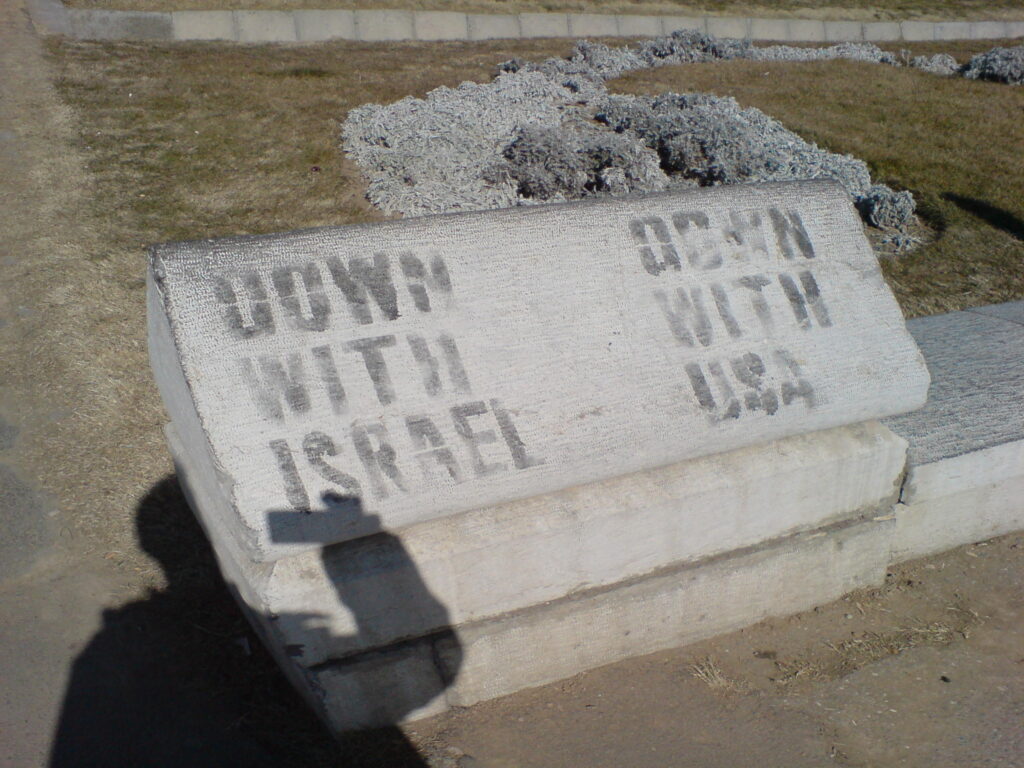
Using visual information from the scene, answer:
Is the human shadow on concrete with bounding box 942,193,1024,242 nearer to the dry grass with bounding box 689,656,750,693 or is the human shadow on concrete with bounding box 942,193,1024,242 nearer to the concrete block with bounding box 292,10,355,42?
the dry grass with bounding box 689,656,750,693

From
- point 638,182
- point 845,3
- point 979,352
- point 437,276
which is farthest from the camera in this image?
point 845,3

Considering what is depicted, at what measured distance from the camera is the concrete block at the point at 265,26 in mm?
10547

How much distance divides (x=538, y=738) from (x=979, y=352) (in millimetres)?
2796

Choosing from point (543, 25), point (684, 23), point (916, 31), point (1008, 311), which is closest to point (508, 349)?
point (1008, 311)

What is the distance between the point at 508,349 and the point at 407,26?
9.83 metres

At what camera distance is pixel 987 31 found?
1557 cm

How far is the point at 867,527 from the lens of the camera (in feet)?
10.8

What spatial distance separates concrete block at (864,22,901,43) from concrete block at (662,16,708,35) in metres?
3.10

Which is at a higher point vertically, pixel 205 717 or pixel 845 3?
pixel 845 3

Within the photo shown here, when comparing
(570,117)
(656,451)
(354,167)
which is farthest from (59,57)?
(656,451)

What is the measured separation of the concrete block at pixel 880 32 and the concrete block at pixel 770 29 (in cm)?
163

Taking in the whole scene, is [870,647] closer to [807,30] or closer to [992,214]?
[992,214]

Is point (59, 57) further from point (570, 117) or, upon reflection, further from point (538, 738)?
point (538, 738)

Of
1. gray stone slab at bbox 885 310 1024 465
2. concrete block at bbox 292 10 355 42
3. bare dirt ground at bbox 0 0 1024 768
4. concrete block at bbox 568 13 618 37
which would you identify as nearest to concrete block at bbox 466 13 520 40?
concrete block at bbox 568 13 618 37
